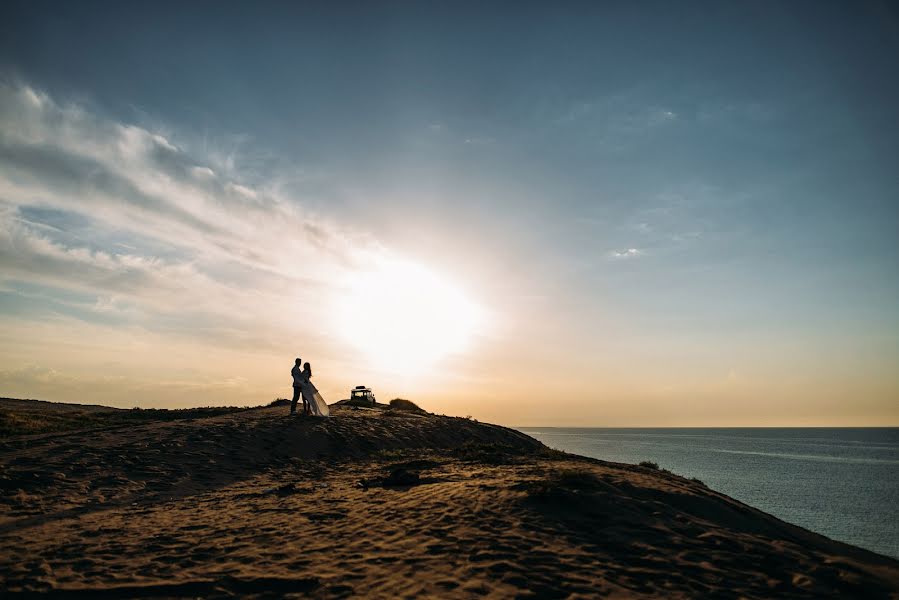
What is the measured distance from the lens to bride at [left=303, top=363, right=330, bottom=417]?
1019 inches

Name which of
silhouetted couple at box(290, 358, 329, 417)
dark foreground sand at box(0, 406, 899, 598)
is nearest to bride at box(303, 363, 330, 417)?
silhouetted couple at box(290, 358, 329, 417)

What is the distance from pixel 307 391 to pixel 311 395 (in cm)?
32

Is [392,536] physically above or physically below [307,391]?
below

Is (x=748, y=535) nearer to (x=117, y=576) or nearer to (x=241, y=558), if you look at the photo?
(x=241, y=558)

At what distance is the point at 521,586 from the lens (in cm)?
721

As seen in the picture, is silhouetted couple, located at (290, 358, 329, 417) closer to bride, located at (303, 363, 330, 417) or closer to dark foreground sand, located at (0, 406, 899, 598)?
bride, located at (303, 363, 330, 417)

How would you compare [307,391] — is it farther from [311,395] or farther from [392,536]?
[392,536]

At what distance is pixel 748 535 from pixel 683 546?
85.1 inches

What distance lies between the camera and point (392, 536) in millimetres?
9461

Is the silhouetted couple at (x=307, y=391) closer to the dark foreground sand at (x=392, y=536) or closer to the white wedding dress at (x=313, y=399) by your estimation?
the white wedding dress at (x=313, y=399)

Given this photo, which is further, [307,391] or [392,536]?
[307,391]

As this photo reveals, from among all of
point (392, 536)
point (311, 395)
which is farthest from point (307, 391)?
point (392, 536)

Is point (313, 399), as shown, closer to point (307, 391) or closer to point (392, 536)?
point (307, 391)

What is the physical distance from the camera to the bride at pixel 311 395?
84.9 feet
